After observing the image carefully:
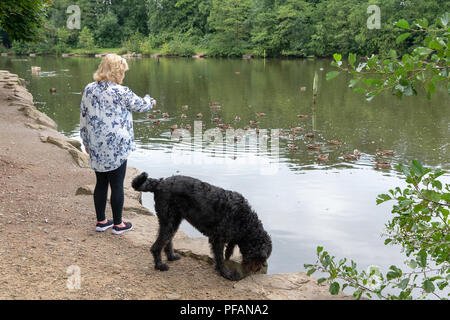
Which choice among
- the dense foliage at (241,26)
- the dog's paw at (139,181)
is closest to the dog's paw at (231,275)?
the dog's paw at (139,181)

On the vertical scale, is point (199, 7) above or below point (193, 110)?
above

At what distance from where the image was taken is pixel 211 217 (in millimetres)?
3871

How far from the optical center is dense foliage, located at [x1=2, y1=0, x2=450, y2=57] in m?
42.4

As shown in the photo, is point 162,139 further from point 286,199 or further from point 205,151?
point 286,199

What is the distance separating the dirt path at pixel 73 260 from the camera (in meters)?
3.48

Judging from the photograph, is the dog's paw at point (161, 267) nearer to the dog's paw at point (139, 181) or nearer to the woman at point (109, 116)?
the dog's paw at point (139, 181)

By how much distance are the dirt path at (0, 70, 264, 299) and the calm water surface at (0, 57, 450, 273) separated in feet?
5.98

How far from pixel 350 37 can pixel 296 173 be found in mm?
40318

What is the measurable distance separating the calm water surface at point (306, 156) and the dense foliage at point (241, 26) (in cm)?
2198

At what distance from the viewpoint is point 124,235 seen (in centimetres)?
474

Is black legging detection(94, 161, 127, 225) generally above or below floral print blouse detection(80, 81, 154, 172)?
below

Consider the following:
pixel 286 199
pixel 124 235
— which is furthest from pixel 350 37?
pixel 124 235

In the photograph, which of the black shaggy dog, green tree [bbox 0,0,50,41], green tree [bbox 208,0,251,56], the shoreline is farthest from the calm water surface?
green tree [bbox 208,0,251,56]

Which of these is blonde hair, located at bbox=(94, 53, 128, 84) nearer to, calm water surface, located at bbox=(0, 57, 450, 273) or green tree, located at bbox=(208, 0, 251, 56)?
calm water surface, located at bbox=(0, 57, 450, 273)
